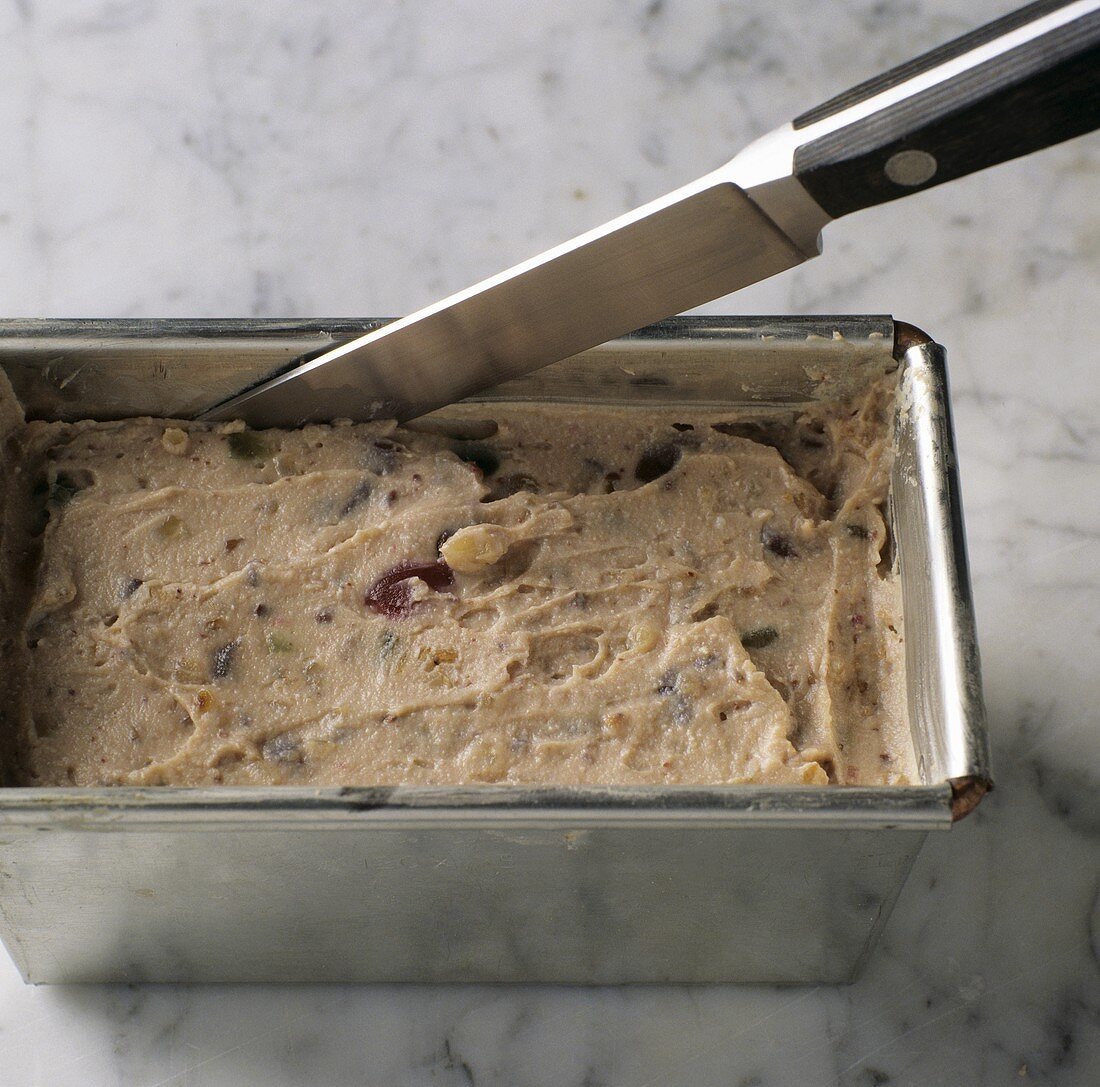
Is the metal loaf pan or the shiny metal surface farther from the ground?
the shiny metal surface

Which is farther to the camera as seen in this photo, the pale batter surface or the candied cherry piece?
the candied cherry piece

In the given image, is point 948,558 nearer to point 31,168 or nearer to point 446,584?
point 446,584

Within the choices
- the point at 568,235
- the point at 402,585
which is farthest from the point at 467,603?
the point at 568,235

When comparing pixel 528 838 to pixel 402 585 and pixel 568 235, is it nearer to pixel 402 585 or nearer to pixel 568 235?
pixel 402 585

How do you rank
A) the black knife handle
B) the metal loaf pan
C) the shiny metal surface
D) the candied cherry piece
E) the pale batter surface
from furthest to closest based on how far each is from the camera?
the candied cherry piece, the pale batter surface, the shiny metal surface, the metal loaf pan, the black knife handle

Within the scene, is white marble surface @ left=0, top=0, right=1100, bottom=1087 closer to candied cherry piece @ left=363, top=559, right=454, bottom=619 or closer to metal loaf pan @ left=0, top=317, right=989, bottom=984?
metal loaf pan @ left=0, top=317, right=989, bottom=984

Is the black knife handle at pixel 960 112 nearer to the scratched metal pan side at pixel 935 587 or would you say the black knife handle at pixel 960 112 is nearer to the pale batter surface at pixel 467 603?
the scratched metal pan side at pixel 935 587

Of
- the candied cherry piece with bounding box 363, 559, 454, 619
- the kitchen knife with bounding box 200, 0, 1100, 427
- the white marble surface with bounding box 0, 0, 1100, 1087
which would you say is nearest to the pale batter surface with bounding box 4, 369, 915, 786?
the candied cherry piece with bounding box 363, 559, 454, 619
